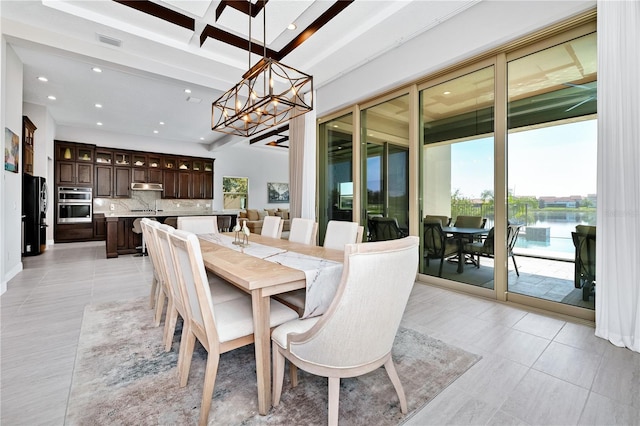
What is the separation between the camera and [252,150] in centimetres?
1056

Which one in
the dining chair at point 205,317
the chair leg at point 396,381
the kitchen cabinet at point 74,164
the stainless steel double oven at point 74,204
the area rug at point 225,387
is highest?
the kitchen cabinet at point 74,164

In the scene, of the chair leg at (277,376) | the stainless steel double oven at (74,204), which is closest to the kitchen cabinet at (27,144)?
the stainless steel double oven at (74,204)

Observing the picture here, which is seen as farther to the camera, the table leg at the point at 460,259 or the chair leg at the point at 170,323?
the table leg at the point at 460,259

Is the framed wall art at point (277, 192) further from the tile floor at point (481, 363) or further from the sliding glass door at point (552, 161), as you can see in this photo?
the sliding glass door at point (552, 161)

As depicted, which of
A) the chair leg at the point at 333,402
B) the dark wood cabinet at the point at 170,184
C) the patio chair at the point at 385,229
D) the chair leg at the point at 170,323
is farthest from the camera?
the dark wood cabinet at the point at 170,184

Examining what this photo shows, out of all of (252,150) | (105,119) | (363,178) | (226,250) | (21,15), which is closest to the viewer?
(226,250)

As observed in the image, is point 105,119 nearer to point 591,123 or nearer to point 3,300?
point 3,300

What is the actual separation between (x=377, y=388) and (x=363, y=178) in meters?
3.32

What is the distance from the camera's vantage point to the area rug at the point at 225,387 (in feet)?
4.55

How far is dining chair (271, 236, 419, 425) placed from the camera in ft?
→ 3.66

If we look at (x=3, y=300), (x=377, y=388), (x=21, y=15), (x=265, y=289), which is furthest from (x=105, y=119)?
(x=377, y=388)

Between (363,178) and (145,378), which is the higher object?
(363,178)

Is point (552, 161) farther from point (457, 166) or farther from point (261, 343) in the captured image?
point (261, 343)

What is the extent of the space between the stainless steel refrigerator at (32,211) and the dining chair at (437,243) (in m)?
6.96
